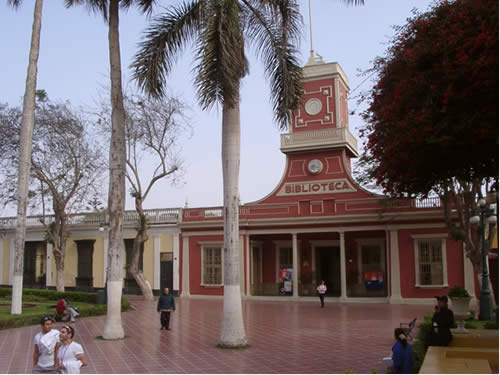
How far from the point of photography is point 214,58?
10.5m

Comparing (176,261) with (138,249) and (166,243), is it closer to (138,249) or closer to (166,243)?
(166,243)

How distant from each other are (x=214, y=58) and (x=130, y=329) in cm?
832

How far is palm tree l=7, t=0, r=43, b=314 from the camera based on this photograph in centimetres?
1612

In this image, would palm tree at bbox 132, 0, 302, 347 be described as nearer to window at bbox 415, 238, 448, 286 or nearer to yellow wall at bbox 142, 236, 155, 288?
window at bbox 415, 238, 448, 286

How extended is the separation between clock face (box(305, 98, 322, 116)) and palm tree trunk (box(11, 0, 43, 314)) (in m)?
13.5

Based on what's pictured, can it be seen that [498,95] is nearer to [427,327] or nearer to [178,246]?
[427,327]

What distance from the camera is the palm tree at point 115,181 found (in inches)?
491

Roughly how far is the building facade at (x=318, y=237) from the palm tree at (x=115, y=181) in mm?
13414

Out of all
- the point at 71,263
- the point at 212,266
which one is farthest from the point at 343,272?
the point at 71,263

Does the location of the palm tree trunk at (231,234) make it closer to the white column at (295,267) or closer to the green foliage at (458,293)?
the green foliage at (458,293)

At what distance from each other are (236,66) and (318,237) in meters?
17.4

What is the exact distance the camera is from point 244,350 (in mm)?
10844

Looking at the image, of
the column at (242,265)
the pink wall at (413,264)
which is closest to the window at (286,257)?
the column at (242,265)

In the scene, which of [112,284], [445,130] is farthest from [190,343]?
[445,130]
